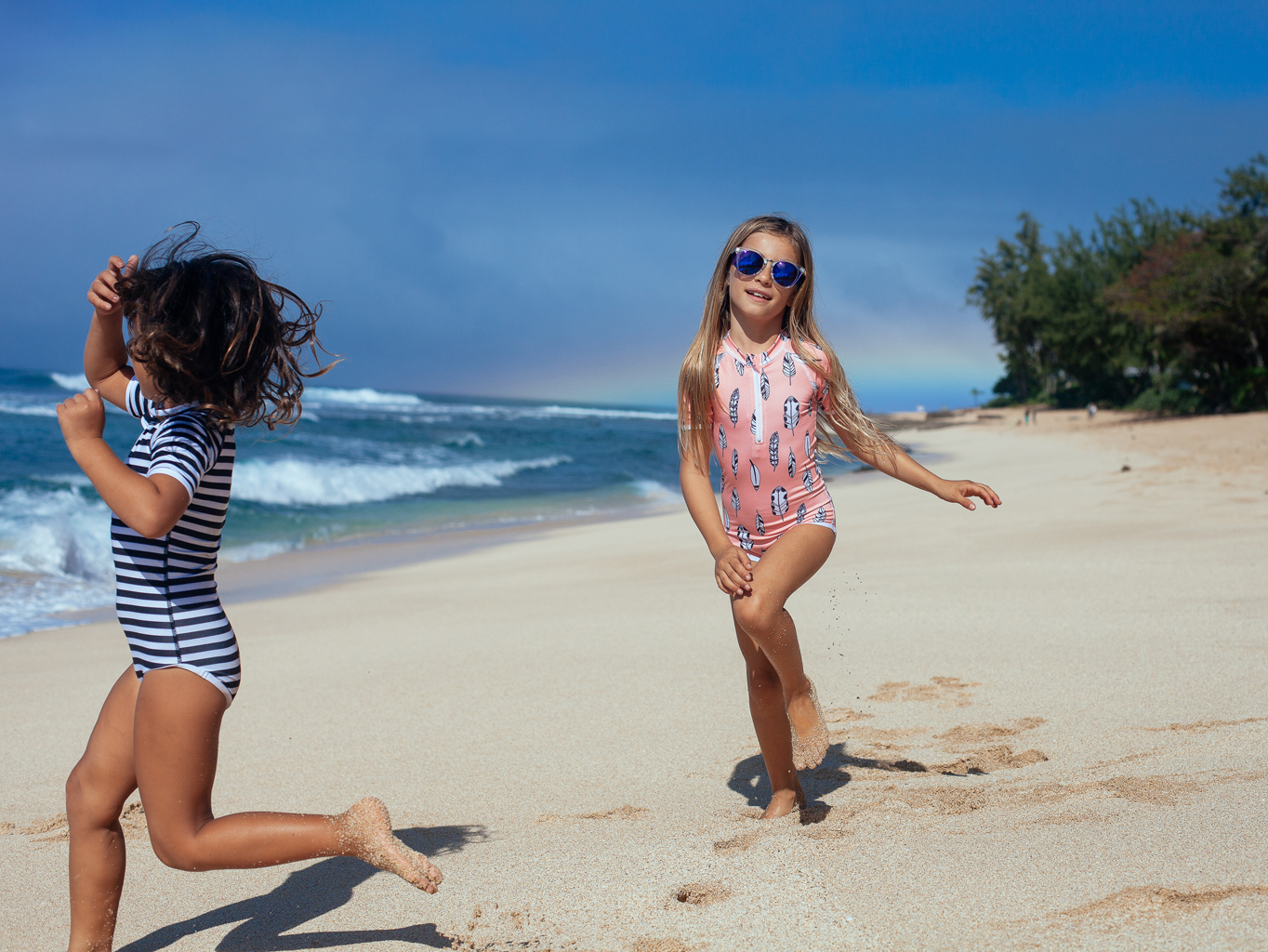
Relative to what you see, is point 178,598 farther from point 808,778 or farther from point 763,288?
point 808,778

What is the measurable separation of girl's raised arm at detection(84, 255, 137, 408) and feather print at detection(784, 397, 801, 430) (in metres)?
1.85

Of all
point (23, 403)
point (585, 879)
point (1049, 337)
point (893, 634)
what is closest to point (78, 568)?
point (893, 634)

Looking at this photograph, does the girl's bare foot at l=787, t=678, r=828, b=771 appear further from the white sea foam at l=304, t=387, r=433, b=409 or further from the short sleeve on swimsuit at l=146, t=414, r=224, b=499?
the white sea foam at l=304, t=387, r=433, b=409

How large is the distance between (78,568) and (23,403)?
29536mm

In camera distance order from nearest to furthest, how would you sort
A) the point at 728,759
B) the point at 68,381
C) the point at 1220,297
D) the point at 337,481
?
the point at 728,759
the point at 337,481
the point at 1220,297
the point at 68,381

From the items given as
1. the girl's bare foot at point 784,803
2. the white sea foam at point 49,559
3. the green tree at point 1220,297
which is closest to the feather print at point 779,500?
the girl's bare foot at point 784,803

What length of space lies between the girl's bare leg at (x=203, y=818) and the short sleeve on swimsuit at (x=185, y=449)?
44 centimetres

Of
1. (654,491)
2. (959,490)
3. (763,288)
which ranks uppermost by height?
(763,288)

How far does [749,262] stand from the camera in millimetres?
2992

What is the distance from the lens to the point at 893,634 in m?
5.19

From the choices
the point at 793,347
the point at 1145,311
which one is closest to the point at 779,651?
the point at 793,347

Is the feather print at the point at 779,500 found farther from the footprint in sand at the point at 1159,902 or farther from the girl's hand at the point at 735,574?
the footprint in sand at the point at 1159,902

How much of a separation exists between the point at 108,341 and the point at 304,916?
161 cm

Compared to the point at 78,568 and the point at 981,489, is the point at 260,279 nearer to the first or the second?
the point at 981,489
